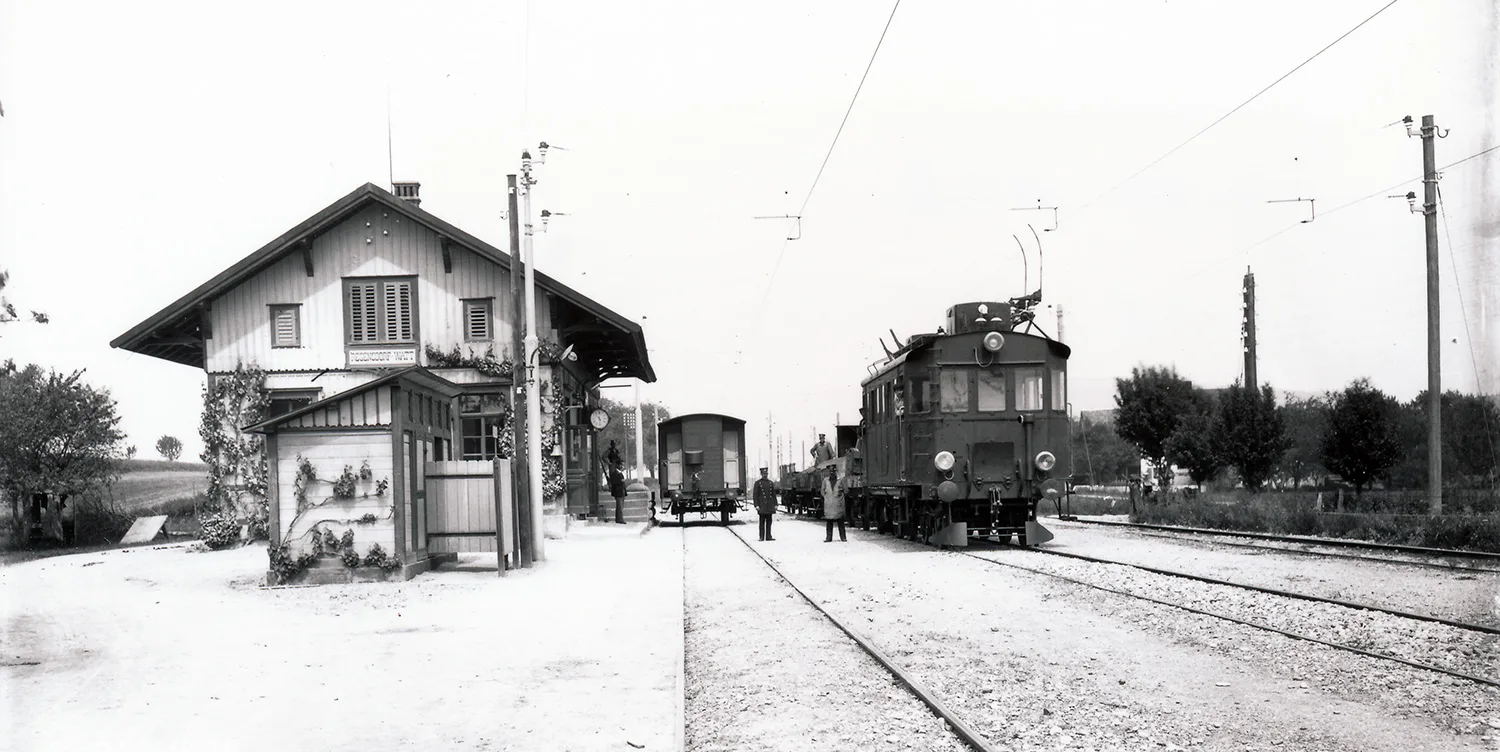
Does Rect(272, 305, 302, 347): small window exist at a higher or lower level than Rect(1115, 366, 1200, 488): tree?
higher

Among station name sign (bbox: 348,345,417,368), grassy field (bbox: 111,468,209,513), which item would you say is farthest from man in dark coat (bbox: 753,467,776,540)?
grassy field (bbox: 111,468,209,513)

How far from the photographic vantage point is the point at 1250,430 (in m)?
44.2

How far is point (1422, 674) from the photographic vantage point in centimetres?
800

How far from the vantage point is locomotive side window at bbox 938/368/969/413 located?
63.3 ft

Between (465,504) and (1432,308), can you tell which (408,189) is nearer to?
(465,504)

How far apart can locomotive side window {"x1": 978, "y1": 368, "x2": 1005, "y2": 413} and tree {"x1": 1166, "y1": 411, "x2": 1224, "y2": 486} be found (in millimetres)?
29138

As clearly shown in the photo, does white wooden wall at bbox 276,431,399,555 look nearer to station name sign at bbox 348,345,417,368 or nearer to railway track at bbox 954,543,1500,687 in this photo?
railway track at bbox 954,543,1500,687

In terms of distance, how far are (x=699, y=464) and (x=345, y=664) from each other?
27.3 metres

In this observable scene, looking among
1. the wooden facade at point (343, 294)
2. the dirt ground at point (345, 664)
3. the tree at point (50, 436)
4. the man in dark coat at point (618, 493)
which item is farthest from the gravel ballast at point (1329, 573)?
the tree at point (50, 436)

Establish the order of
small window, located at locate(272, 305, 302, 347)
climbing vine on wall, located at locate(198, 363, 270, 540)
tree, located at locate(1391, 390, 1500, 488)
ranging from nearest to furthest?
climbing vine on wall, located at locate(198, 363, 270, 540) → small window, located at locate(272, 305, 302, 347) → tree, located at locate(1391, 390, 1500, 488)

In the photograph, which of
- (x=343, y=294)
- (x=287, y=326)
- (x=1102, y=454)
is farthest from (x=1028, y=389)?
(x=1102, y=454)

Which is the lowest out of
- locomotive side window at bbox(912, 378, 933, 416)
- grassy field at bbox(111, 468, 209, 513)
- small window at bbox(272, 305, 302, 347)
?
grassy field at bbox(111, 468, 209, 513)

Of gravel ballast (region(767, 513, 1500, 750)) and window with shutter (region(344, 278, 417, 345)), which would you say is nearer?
gravel ballast (region(767, 513, 1500, 750))

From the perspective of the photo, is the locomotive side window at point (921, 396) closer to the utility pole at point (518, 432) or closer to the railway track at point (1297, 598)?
the railway track at point (1297, 598)
